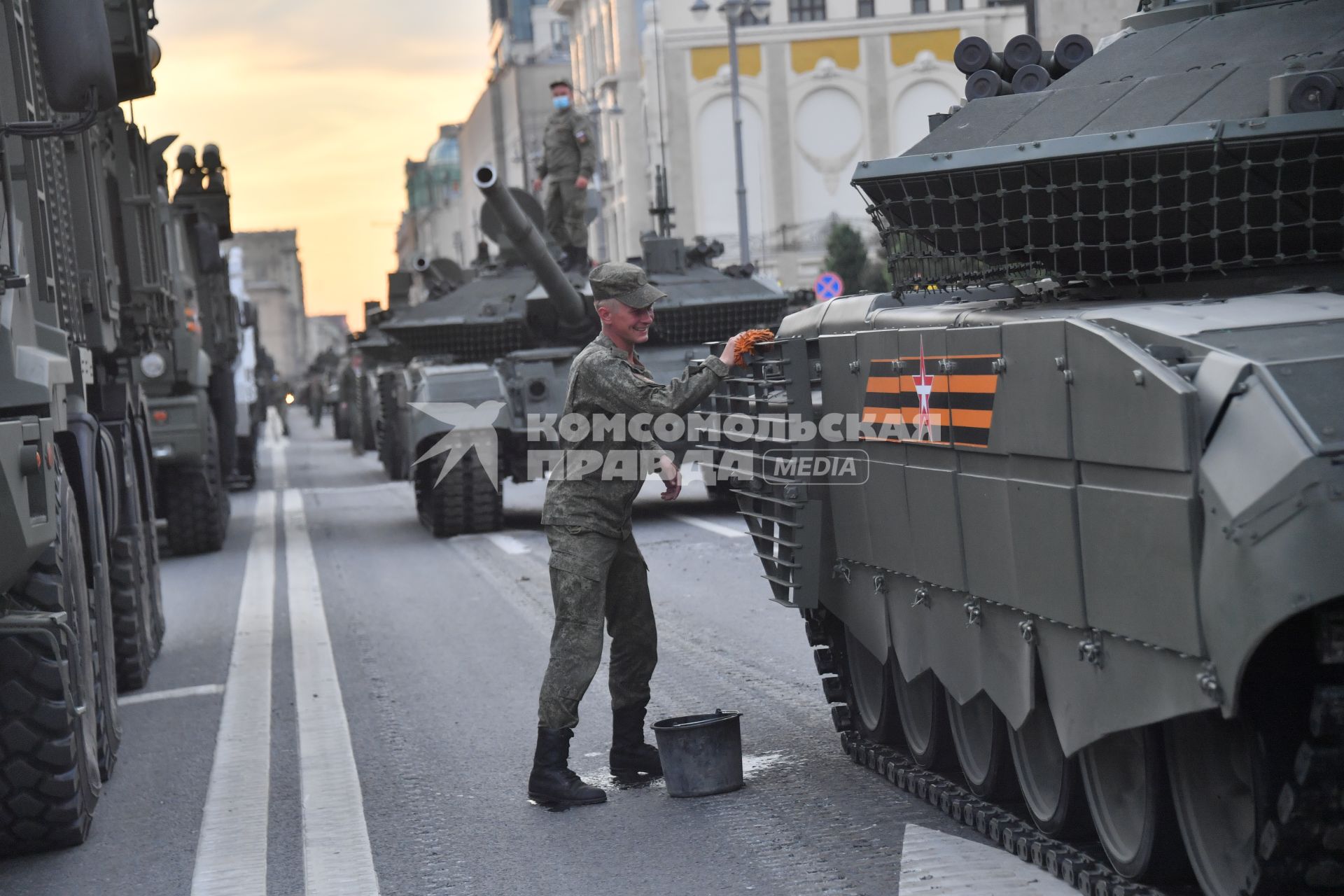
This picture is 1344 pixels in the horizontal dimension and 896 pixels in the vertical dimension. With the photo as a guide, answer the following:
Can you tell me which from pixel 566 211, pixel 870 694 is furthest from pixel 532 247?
pixel 870 694

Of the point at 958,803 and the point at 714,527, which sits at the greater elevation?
the point at 958,803

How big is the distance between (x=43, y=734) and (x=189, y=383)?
10452 mm

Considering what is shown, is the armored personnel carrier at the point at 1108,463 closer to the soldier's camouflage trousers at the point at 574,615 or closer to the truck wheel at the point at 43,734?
the soldier's camouflage trousers at the point at 574,615

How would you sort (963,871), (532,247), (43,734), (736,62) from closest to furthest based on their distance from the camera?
1. (963,871)
2. (43,734)
3. (532,247)
4. (736,62)

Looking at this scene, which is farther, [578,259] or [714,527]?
[578,259]

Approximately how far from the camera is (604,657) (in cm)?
981

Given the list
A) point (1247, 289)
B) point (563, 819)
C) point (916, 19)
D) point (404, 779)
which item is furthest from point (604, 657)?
point (916, 19)

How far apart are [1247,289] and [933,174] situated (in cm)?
98

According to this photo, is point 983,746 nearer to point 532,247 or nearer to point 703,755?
point 703,755

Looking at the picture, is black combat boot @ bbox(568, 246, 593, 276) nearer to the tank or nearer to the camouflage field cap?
the tank

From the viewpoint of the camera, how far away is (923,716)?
653cm

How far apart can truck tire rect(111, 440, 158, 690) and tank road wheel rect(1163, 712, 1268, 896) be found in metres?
5.84

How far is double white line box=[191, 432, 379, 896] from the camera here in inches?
230

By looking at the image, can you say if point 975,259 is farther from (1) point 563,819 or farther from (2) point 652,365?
(2) point 652,365
